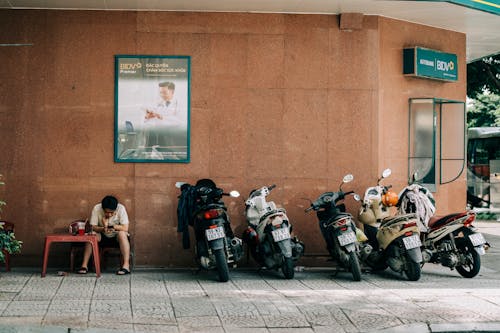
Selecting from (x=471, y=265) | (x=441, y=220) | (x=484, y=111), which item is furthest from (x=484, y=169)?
(x=441, y=220)

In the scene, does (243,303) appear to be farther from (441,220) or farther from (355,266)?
(441,220)

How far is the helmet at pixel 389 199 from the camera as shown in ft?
35.2

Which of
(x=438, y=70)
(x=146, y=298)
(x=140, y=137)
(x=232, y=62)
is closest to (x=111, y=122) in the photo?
(x=140, y=137)

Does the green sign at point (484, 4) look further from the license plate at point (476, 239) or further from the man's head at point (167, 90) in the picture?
the man's head at point (167, 90)

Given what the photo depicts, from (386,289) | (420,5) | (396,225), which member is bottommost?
(386,289)

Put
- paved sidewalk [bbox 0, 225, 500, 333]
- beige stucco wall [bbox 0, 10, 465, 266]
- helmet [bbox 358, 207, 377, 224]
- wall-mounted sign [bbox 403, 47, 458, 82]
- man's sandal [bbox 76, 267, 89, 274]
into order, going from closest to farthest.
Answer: paved sidewalk [bbox 0, 225, 500, 333] < man's sandal [bbox 76, 267, 89, 274] < helmet [bbox 358, 207, 377, 224] < beige stucco wall [bbox 0, 10, 465, 266] < wall-mounted sign [bbox 403, 47, 458, 82]

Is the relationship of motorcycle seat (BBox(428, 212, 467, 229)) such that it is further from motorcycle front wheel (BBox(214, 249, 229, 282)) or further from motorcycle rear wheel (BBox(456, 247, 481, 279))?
motorcycle front wheel (BBox(214, 249, 229, 282))

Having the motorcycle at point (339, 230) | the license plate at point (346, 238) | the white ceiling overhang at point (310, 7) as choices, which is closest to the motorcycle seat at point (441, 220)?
the motorcycle at point (339, 230)

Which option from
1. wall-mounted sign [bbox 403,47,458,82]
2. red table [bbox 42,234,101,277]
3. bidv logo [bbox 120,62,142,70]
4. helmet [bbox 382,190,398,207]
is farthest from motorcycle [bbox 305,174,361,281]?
bidv logo [bbox 120,62,142,70]

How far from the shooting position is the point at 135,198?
11094 mm

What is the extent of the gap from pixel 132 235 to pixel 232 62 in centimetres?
292

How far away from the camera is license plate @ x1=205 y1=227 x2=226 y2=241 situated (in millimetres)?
9719

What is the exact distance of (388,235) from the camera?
10.3m

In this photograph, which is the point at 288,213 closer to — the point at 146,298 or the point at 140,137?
the point at 140,137
